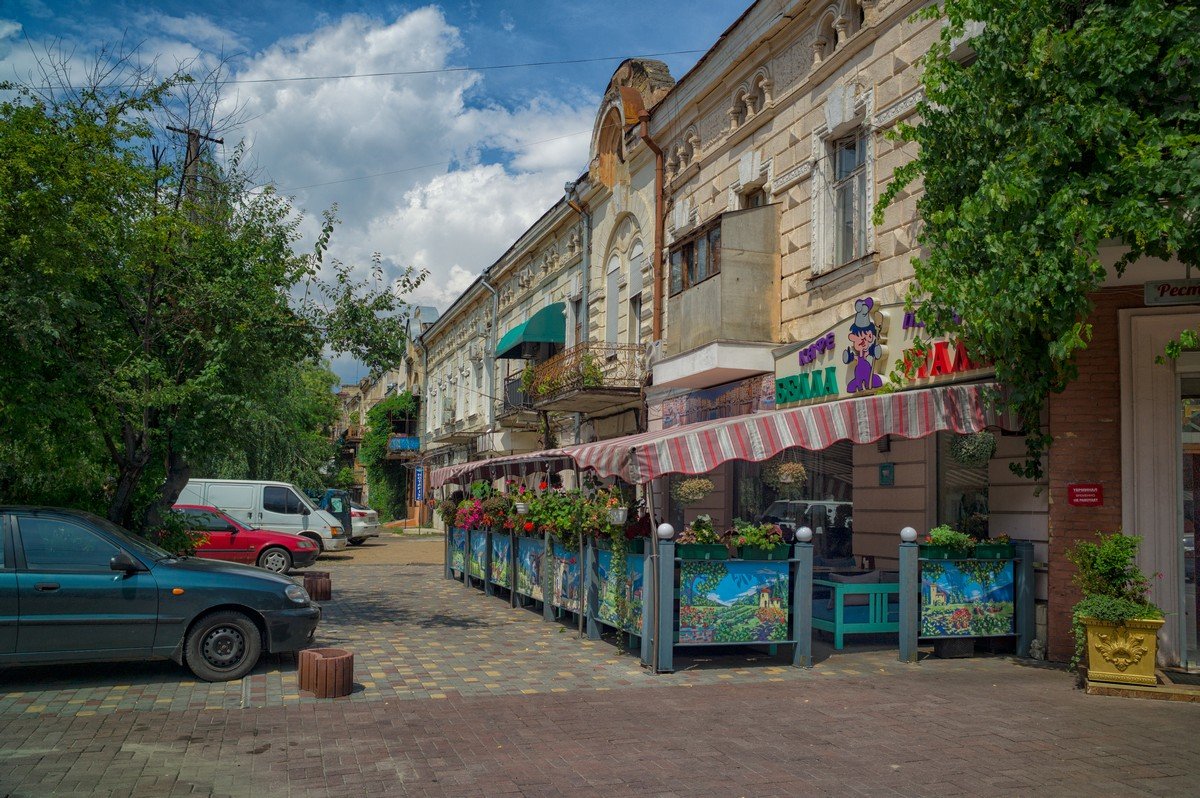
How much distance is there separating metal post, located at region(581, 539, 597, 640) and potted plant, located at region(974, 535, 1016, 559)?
4.17 m

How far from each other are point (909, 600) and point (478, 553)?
29.4 ft

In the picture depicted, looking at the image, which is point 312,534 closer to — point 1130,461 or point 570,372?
point 570,372

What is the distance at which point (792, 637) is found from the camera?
972cm

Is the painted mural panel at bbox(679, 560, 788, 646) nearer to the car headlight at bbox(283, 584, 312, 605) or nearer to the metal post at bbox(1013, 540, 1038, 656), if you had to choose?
the metal post at bbox(1013, 540, 1038, 656)

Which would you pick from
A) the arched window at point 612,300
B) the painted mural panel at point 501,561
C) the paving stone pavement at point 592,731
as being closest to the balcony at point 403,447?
the arched window at point 612,300

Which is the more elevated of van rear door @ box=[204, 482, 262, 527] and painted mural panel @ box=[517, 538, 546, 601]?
van rear door @ box=[204, 482, 262, 527]

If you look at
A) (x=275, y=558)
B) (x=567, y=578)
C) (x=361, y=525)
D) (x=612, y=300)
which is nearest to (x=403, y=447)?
(x=361, y=525)

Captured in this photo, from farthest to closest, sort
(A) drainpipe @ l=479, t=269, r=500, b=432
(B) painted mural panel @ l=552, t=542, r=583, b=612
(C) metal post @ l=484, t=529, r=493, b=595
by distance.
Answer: (A) drainpipe @ l=479, t=269, r=500, b=432 → (C) metal post @ l=484, t=529, r=493, b=595 → (B) painted mural panel @ l=552, t=542, r=583, b=612

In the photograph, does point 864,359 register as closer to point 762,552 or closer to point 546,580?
point 762,552

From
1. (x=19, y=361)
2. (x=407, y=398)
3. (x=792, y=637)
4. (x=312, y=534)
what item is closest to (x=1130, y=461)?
(x=792, y=637)

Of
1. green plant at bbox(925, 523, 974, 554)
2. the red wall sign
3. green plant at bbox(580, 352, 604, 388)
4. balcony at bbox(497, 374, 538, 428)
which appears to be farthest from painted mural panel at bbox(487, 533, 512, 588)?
balcony at bbox(497, 374, 538, 428)

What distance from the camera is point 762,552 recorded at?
31.4 feet

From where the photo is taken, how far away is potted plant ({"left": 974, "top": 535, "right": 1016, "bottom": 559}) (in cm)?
1007

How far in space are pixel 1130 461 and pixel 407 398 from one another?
147 feet
